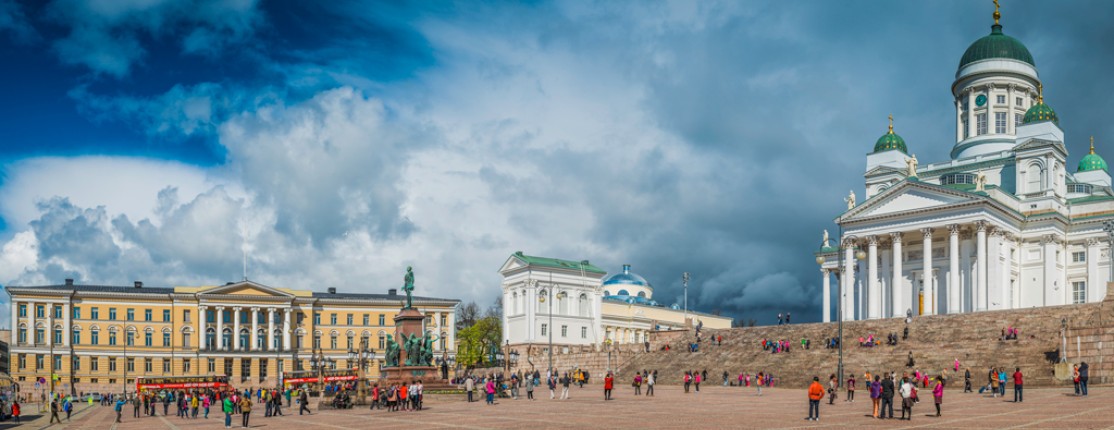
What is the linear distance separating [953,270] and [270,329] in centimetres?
7448

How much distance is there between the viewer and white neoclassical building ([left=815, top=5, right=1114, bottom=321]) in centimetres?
7012

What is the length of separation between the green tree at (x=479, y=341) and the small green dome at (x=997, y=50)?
5739 centimetres

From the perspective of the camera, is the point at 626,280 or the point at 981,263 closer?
the point at 981,263

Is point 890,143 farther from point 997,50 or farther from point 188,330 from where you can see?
point 188,330

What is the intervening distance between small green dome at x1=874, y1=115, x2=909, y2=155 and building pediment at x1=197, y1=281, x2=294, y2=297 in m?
66.4

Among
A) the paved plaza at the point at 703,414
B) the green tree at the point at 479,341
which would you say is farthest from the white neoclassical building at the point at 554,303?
the paved plaza at the point at 703,414

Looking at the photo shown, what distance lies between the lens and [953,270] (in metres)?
70.5

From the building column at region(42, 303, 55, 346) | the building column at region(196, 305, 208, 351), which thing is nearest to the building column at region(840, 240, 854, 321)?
the building column at region(196, 305, 208, 351)

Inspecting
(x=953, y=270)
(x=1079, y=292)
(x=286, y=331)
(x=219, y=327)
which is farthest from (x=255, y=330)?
(x=1079, y=292)

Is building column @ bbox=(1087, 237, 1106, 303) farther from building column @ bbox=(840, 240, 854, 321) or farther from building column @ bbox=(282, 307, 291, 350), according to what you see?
building column @ bbox=(282, 307, 291, 350)

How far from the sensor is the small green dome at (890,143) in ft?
287

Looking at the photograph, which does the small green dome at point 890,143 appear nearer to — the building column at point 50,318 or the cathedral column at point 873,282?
the cathedral column at point 873,282

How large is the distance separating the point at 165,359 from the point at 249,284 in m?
11.9

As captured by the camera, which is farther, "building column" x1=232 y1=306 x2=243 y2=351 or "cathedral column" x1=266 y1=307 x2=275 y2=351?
"cathedral column" x1=266 y1=307 x2=275 y2=351
